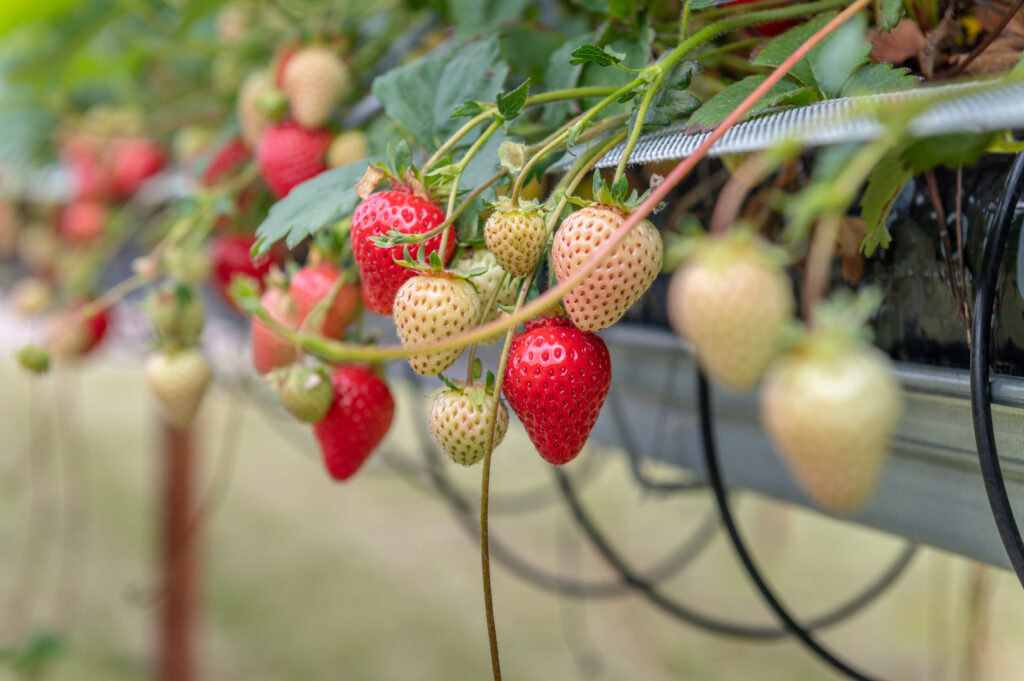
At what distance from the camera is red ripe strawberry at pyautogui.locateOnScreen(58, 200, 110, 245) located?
1168 millimetres

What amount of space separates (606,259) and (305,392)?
0.25 meters

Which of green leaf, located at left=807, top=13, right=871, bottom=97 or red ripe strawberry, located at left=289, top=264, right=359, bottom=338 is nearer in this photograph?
green leaf, located at left=807, top=13, right=871, bottom=97

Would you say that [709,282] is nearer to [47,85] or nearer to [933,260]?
[933,260]

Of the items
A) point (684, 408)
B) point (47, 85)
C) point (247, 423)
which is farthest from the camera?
point (247, 423)

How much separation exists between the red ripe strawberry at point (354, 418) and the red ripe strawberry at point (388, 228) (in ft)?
0.38

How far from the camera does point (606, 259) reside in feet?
1.05

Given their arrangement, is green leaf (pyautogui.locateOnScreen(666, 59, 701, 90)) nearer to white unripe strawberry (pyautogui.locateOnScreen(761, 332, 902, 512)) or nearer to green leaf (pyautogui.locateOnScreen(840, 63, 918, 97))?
green leaf (pyautogui.locateOnScreen(840, 63, 918, 97))

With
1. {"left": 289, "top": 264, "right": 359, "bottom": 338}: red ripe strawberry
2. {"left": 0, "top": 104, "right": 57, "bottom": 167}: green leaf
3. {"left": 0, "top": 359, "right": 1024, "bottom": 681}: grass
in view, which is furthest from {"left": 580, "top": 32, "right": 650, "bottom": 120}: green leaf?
{"left": 0, "top": 359, "right": 1024, "bottom": 681}: grass

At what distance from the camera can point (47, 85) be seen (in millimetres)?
1119

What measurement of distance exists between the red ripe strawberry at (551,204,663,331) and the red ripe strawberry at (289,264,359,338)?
0.25 m

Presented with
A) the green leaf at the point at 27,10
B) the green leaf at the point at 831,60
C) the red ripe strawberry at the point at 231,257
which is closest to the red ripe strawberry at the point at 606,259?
the green leaf at the point at 831,60

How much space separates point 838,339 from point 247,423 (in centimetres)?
512

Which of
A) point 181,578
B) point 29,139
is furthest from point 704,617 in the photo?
point 181,578

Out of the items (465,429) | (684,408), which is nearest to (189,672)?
(684,408)
